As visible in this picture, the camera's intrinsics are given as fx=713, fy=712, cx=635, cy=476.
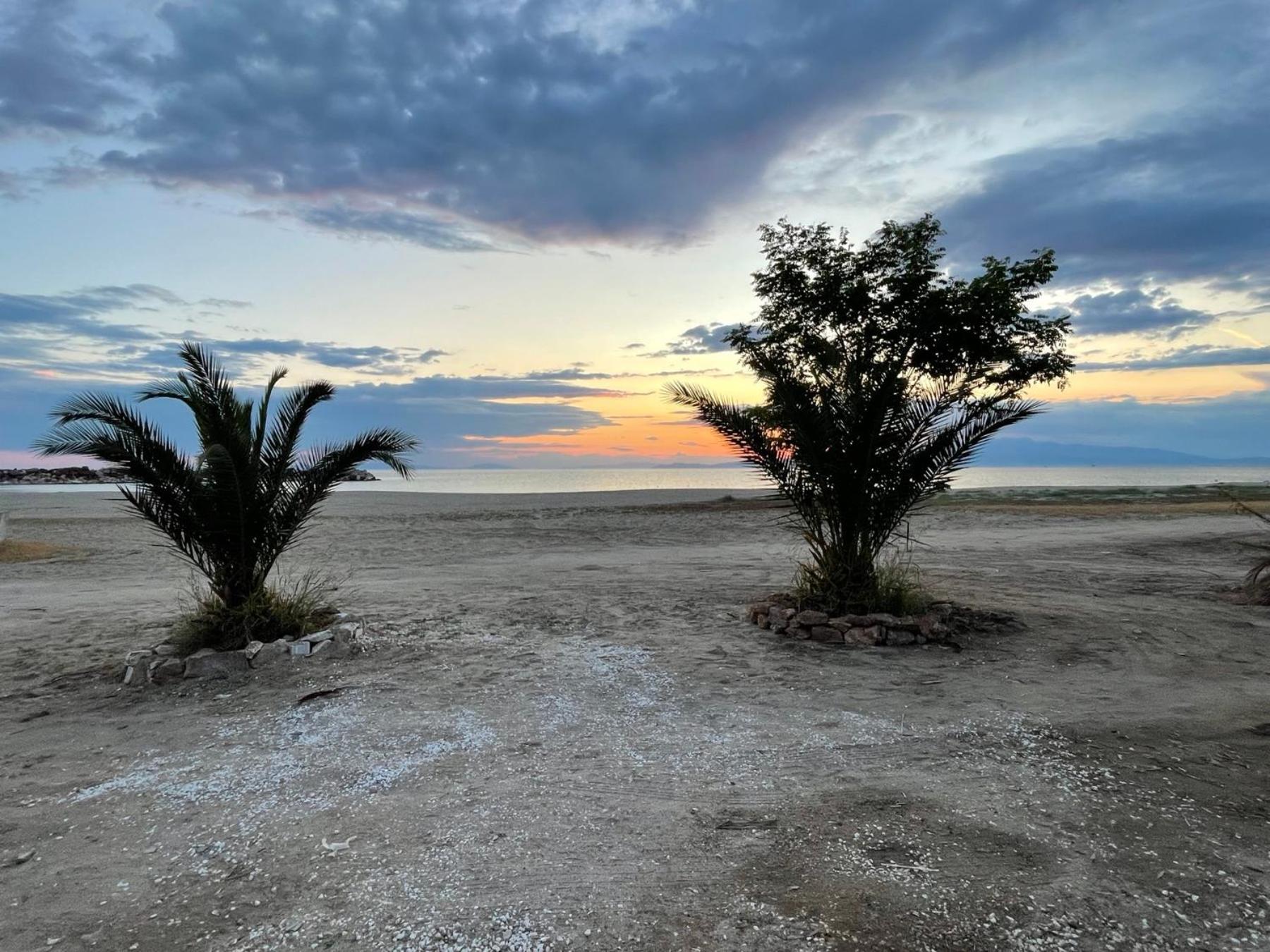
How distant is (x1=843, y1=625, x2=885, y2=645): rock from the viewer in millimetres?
7625

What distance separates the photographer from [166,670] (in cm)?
661

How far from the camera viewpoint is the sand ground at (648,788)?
10.1 feet

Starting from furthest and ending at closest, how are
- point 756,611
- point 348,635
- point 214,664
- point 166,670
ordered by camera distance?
point 756,611 < point 348,635 < point 214,664 < point 166,670

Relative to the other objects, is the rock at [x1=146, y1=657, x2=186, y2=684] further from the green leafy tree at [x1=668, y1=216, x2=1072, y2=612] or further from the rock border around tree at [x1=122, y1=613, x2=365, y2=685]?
the green leafy tree at [x1=668, y1=216, x2=1072, y2=612]

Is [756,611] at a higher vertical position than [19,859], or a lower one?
higher

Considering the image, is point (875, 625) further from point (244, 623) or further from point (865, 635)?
point (244, 623)

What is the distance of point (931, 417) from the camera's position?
27.2 ft

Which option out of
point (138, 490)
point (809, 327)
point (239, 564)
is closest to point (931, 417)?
point (809, 327)

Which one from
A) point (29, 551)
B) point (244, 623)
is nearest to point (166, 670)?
point (244, 623)

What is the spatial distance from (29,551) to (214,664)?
1354 cm

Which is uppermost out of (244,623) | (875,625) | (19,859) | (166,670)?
(244,623)

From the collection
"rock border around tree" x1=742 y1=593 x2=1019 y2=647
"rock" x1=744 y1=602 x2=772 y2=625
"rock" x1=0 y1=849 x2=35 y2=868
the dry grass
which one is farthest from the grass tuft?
the dry grass

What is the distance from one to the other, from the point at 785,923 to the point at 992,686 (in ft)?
13.3

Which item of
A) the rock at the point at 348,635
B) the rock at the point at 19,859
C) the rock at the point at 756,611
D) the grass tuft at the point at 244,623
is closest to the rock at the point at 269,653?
the grass tuft at the point at 244,623
